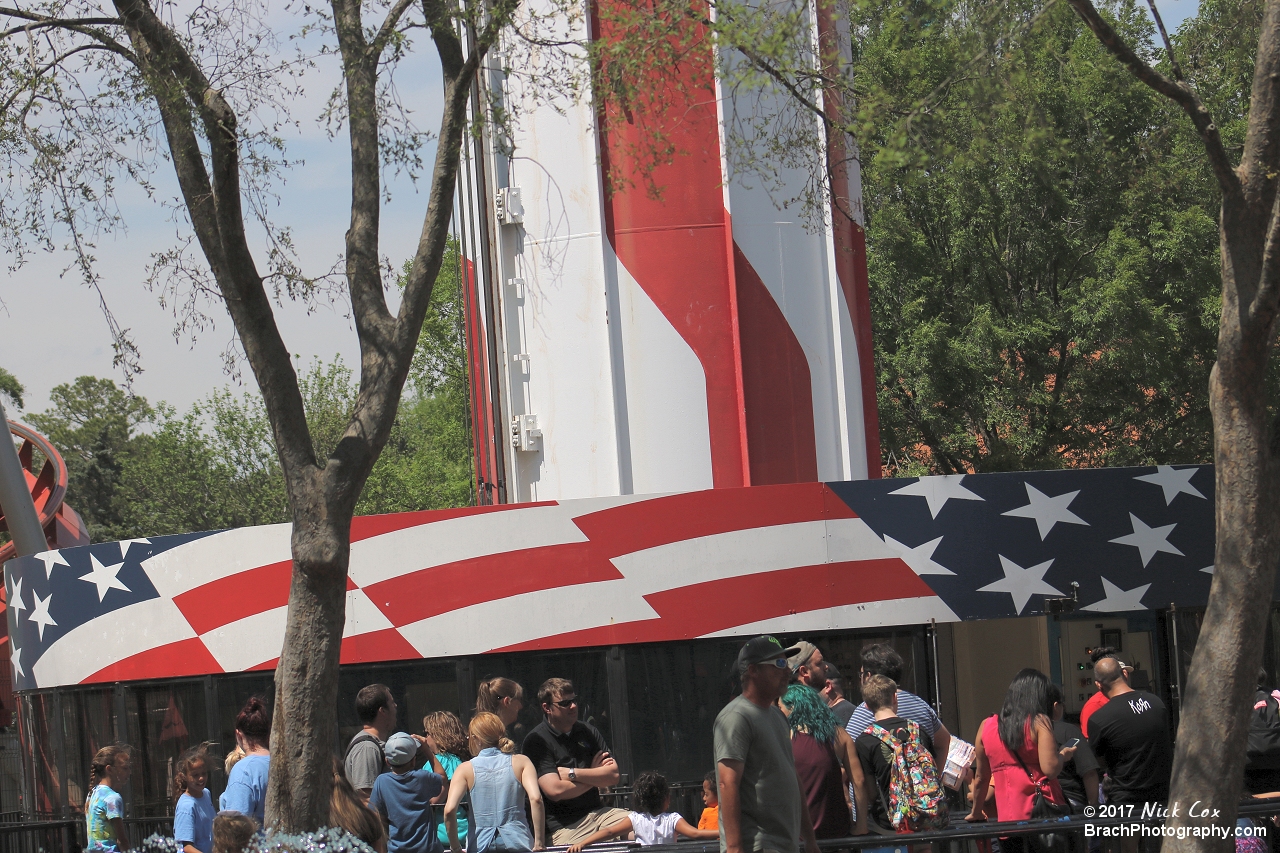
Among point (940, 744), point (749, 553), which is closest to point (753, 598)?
point (749, 553)

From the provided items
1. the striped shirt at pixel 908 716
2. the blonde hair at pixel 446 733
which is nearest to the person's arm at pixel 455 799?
the blonde hair at pixel 446 733

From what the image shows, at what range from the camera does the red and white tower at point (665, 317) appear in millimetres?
13492

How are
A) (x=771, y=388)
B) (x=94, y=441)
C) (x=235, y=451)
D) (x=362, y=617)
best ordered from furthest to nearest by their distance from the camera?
(x=94, y=441) < (x=235, y=451) < (x=771, y=388) < (x=362, y=617)

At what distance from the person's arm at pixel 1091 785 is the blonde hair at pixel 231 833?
478cm

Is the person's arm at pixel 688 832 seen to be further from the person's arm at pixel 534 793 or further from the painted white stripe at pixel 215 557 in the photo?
the painted white stripe at pixel 215 557

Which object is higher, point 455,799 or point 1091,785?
point 455,799

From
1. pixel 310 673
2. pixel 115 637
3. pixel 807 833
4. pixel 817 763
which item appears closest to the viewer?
pixel 807 833

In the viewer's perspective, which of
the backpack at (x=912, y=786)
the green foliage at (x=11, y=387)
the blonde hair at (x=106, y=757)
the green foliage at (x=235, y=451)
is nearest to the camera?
the backpack at (x=912, y=786)

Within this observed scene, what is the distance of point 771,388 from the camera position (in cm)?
1366

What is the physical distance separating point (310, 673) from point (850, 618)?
17.9 feet

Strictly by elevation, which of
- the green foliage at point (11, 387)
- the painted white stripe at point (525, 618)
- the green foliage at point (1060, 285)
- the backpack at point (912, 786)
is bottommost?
the backpack at point (912, 786)

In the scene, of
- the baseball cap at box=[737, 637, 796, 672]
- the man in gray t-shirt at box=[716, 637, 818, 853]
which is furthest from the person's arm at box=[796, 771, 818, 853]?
the baseball cap at box=[737, 637, 796, 672]

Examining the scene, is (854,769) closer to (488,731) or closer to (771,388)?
(488,731)

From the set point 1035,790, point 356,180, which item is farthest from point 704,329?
point 1035,790
